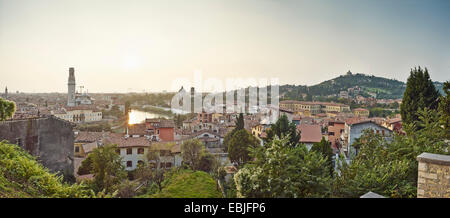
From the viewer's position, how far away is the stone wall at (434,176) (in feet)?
6.52

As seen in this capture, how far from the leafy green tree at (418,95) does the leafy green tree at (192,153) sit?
5.13m

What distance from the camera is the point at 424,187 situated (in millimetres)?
2080

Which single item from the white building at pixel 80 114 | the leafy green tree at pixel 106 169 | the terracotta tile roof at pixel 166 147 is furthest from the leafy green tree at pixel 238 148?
the white building at pixel 80 114

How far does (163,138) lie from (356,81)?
337 inches

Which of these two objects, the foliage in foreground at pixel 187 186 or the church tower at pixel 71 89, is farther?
the church tower at pixel 71 89

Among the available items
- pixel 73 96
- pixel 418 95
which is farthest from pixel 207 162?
pixel 418 95

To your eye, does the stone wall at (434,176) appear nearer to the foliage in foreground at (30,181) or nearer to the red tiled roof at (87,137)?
the foliage in foreground at (30,181)

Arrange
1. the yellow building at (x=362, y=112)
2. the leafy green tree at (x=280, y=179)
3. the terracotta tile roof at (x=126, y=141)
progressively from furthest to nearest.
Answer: the yellow building at (x=362, y=112) → the terracotta tile roof at (x=126, y=141) → the leafy green tree at (x=280, y=179)

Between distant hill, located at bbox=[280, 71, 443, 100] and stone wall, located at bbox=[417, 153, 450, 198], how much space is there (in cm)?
696

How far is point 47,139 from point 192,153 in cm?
327

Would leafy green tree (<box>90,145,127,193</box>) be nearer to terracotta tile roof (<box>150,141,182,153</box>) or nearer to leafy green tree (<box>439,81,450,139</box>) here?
terracotta tile roof (<box>150,141,182,153</box>)

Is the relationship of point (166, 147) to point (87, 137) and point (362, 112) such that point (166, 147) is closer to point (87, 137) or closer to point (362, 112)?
point (87, 137)
